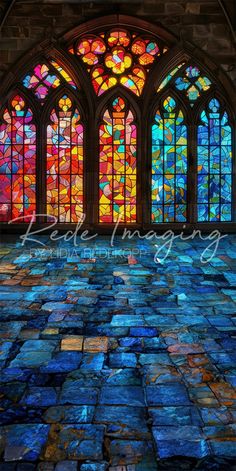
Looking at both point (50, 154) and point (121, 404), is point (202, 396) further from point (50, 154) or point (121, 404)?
point (50, 154)

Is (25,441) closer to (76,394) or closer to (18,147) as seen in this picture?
(76,394)

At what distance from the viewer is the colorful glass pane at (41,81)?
9.48 meters

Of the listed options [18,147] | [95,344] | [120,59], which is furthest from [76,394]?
[120,59]

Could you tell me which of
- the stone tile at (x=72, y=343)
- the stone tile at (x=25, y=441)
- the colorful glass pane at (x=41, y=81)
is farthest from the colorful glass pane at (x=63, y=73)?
the stone tile at (x=25, y=441)

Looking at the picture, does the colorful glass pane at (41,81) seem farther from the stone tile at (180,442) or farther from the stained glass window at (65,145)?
the stone tile at (180,442)

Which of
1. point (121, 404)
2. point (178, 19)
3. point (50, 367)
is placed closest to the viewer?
point (121, 404)

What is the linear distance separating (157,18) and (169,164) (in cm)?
249

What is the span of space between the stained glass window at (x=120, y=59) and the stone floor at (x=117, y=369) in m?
3.93

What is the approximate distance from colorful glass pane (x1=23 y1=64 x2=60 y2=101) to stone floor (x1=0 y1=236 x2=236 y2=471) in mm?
3824

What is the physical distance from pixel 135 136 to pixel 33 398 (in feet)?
22.7

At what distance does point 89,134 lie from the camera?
9.43 meters

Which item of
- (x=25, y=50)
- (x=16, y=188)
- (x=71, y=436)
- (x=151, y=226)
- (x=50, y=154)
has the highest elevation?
(x=25, y=50)

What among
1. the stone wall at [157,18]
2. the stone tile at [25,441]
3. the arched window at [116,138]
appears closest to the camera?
the stone tile at [25,441]

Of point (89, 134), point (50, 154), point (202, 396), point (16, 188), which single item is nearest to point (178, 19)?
point (89, 134)
